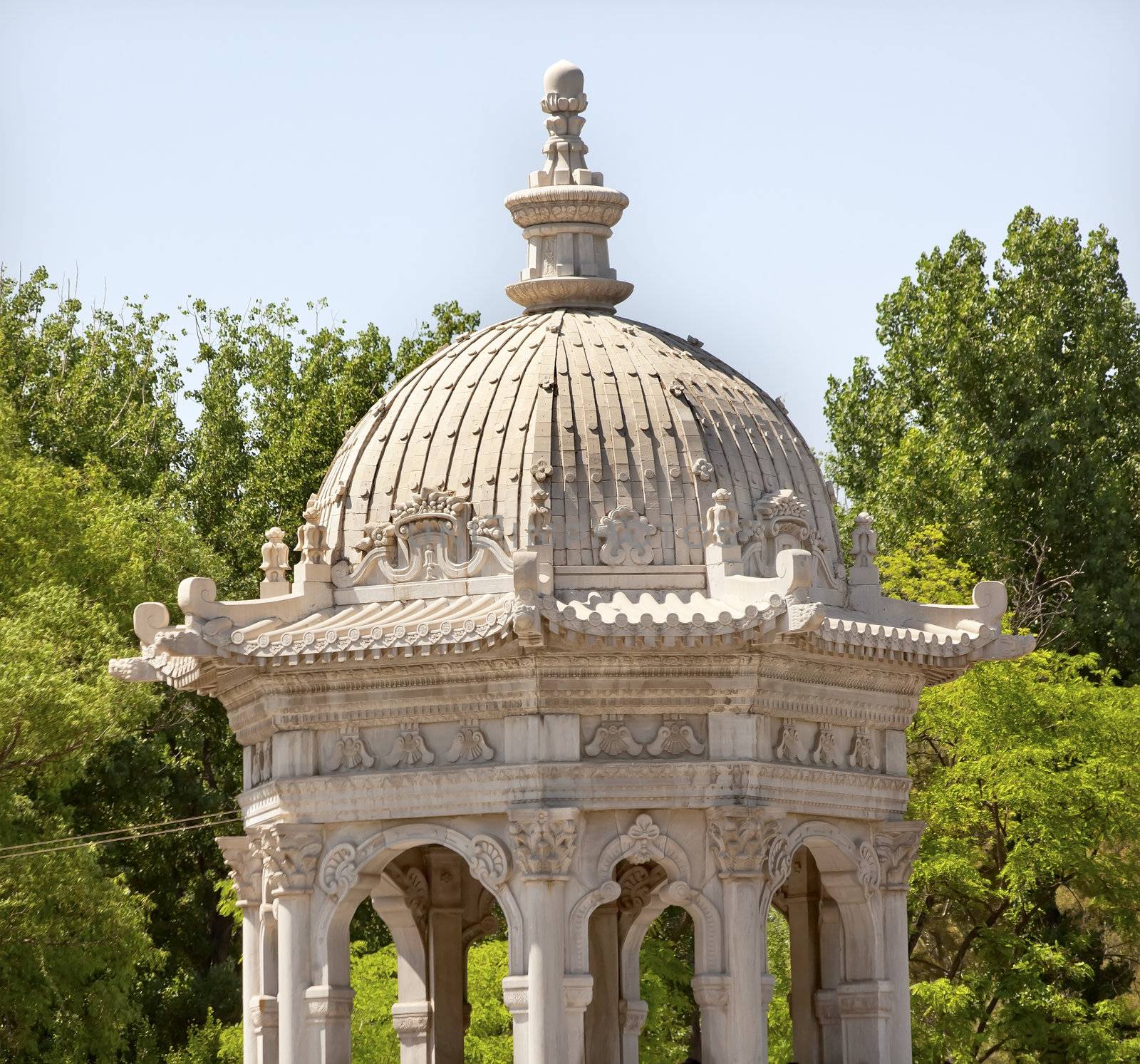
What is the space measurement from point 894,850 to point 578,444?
468cm

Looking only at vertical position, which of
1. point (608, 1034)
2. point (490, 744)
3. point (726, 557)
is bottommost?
point (608, 1034)

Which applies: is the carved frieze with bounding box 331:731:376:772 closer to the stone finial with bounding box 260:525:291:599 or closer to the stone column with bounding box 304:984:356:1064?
the stone finial with bounding box 260:525:291:599

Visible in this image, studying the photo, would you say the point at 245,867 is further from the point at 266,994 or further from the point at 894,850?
the point at 894,850

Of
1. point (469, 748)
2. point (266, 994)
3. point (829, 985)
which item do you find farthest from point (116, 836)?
point (469, 748)

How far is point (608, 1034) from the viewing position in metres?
25.3

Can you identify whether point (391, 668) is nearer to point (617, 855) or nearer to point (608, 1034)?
point (617, 855)

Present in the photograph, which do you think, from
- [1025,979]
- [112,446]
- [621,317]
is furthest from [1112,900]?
[112,446]

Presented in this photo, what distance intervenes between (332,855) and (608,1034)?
4.66 metres

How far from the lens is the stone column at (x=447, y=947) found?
25.2 metres

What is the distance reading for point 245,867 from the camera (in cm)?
2341

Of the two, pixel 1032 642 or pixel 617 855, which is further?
pixel 1032 642

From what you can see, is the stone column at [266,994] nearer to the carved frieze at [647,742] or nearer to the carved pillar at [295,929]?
the carved pillar at [295,929]

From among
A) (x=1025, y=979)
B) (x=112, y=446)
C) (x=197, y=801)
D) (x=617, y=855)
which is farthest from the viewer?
(x=112, y=446)

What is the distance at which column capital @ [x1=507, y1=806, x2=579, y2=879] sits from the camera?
69.2ft
